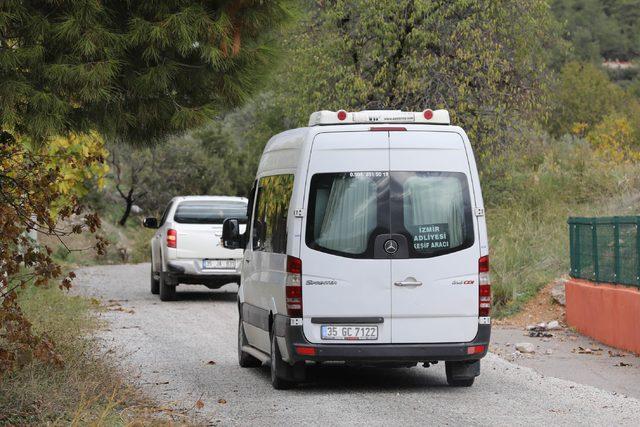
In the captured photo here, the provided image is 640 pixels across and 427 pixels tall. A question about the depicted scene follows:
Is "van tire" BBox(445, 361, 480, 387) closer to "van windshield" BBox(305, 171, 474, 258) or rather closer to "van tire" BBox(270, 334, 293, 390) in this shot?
"van windshield" BBox(305, 171, 474, 258)

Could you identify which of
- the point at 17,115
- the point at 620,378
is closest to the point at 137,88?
the point at 17,115

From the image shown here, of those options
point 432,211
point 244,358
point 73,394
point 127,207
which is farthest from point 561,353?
point 127,207

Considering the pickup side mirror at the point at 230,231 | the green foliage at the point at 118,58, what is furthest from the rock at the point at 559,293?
the green foliage at the point at 118,58

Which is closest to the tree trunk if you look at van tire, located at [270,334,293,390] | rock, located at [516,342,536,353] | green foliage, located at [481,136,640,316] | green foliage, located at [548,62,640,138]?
green foliage, located at [481,136,640,316]

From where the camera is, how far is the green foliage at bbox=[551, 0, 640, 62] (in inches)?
4057

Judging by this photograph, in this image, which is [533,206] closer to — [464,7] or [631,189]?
[631,189]

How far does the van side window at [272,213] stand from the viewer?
1116 cm

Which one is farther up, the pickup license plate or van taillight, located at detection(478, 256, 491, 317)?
van taillight, located at detection(478, 256, 491, 317)

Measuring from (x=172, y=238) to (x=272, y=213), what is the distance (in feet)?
35.1

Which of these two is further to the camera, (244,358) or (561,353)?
(561,353)

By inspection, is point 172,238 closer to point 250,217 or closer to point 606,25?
point 250,217

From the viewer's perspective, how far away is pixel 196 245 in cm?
2216

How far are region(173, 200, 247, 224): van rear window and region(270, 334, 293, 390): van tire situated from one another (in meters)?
11.2

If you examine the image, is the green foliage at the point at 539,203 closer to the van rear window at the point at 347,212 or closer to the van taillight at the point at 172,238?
the van taillight at the point at 172,238
